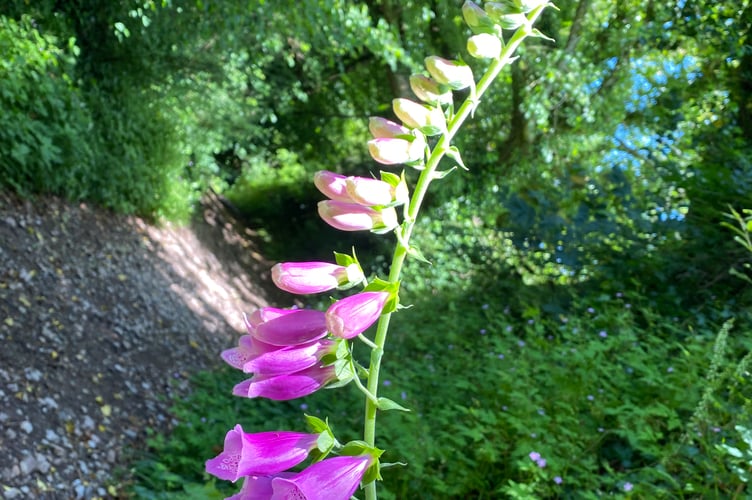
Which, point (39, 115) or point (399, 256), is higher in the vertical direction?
point (399, 256)

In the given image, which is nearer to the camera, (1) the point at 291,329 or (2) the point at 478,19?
(1) the point at 291,329

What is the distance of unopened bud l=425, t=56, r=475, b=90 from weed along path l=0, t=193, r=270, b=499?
10.6ft

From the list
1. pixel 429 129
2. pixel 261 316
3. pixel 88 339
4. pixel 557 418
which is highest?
pixel 429 129

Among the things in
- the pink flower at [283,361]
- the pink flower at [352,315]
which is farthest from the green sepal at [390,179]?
the pink flower at [283,361]

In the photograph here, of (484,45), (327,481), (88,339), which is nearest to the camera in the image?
(327,481)

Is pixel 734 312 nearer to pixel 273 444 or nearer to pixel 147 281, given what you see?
pixel 273 444

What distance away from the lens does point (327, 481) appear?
1126mm

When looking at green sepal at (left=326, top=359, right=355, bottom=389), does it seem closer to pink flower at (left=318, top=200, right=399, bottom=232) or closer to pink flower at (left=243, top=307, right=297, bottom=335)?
pink flower at (left=243, top=307, right=297, bottom=335)

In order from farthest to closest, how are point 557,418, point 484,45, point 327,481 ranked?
point 557,418, point 484,45, point 327,481

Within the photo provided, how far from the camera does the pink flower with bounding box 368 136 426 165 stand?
1.22m

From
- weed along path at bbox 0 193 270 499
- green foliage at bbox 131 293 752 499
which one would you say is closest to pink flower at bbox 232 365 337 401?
green foliage at bbox 131 293 752 499

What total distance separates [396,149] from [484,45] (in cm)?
30

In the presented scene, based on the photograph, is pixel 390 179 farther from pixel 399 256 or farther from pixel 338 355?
pixel 338 355

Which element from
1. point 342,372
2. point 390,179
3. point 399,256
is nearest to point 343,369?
point 342,372
